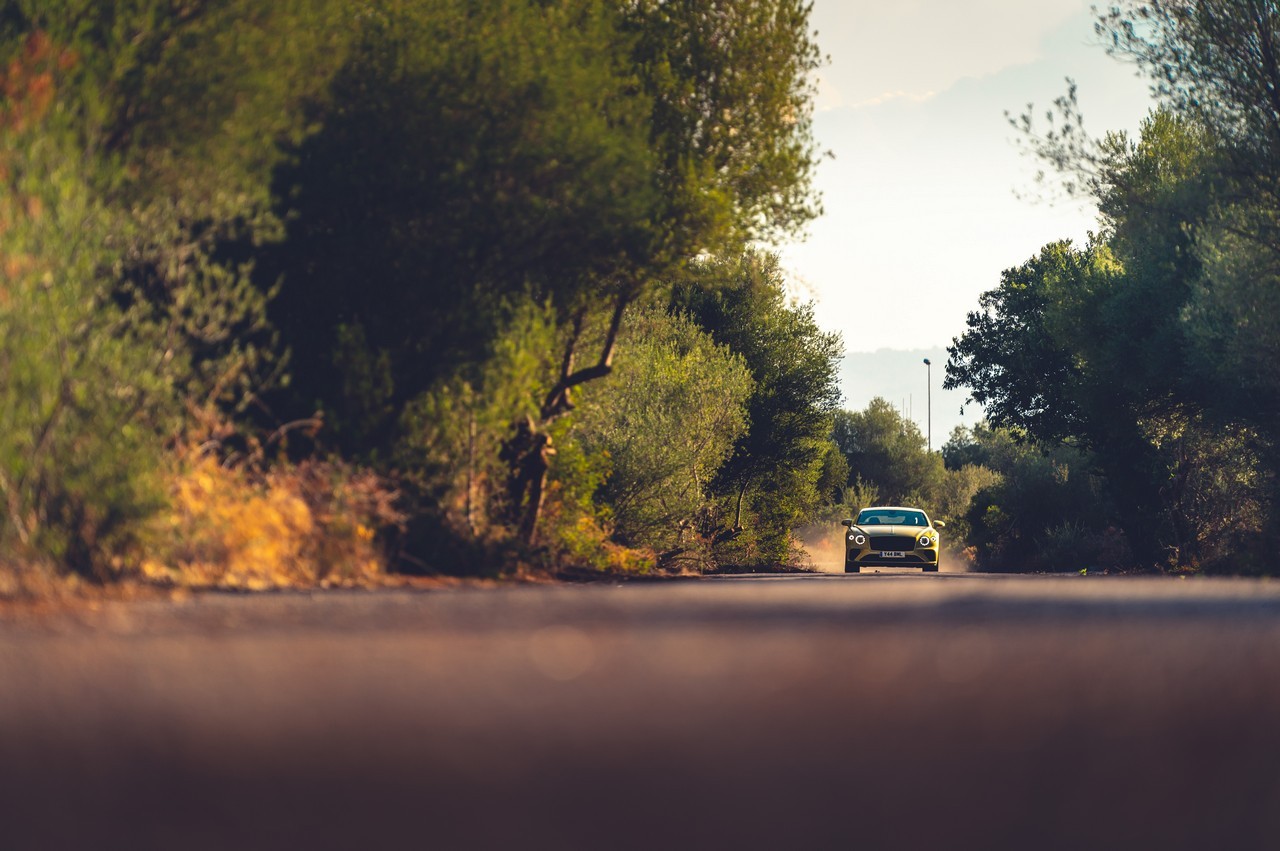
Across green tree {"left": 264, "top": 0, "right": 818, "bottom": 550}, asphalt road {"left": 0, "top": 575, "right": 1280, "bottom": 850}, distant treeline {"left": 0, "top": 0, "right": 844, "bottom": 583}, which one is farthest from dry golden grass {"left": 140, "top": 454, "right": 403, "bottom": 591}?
asphalt road {"left": 0, "top": 575, "right": 1280, "bottom": 850}

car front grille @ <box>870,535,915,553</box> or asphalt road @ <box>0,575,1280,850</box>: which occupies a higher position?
car front grille @ <box>870,535,915,553</box>

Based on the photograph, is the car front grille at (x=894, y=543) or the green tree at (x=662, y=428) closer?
the green tree at (x=662, y=428)

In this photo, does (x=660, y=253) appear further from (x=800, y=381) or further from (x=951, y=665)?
(x=800, y=381)

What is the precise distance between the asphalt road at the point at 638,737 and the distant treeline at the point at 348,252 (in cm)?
491

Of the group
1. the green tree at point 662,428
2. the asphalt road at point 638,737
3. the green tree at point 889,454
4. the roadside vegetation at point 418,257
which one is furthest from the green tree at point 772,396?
the green tree at point 889,454

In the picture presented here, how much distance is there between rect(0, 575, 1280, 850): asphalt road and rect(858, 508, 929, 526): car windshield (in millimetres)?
24405

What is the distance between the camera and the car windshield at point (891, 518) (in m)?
34.0

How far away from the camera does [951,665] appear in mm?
7707

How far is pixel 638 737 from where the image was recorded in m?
5.83

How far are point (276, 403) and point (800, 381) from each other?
27.2m

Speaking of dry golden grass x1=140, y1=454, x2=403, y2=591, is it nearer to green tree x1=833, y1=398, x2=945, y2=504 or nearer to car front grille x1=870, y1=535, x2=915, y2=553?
car front grille x1=870, y1=535, x2=915, y2=553

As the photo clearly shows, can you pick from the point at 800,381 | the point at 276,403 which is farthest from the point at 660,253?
the point at 800,381

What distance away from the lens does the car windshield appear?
3397 cm

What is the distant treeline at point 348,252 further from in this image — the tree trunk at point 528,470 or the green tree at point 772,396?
the green tree at point 772,396
